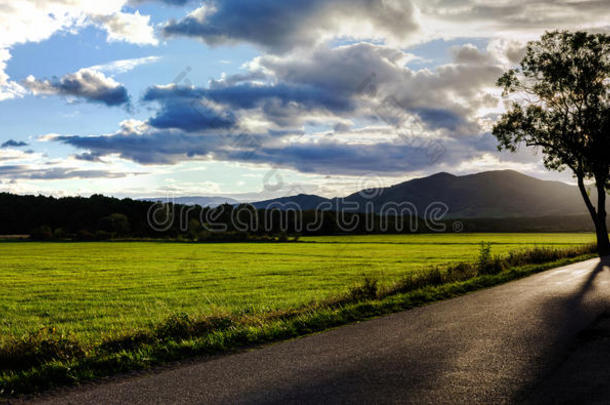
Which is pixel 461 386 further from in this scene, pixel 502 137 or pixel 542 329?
pixel 502 137

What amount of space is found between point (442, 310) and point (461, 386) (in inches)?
247

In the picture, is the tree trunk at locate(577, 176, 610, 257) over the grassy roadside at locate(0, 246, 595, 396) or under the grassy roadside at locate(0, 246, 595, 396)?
over

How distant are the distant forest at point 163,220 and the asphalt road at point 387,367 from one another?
116 metres

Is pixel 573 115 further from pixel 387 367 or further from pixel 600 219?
pixel 387 367

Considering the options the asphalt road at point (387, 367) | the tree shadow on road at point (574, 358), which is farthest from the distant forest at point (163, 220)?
the asphalt road at point (387, 367)

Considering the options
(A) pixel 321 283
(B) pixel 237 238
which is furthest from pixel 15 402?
(B) pixel 237 238

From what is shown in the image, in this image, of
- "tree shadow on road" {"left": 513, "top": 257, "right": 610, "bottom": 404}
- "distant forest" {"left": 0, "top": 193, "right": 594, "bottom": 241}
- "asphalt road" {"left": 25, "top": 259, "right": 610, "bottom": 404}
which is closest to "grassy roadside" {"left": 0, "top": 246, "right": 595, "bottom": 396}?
"asphalt road" {"left": 25, "top": 259, "right": 610, "bottom": 404}

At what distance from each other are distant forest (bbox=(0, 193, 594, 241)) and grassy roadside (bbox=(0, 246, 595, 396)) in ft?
371

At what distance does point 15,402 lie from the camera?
6.11 metres

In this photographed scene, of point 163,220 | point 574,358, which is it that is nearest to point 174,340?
point 574,358

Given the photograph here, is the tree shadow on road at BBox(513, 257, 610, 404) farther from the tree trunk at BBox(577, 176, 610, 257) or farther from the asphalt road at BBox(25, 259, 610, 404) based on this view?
the tree trunk at BBox(577, 176, 610, 257)

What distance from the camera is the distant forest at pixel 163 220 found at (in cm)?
13412

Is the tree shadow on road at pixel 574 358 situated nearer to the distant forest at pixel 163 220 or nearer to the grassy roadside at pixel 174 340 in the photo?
the grassy roadside at pixel 174 340

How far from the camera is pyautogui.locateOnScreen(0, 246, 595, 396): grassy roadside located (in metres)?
7.20
